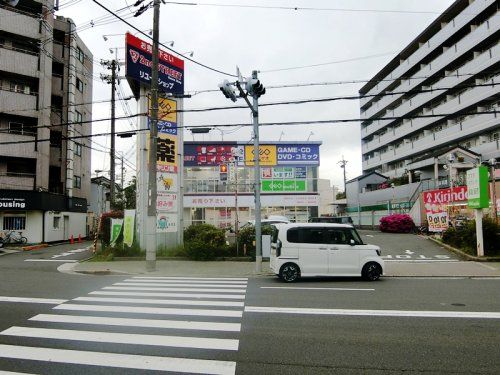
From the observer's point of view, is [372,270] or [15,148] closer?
[372,270]

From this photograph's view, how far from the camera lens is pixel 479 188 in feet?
53.7

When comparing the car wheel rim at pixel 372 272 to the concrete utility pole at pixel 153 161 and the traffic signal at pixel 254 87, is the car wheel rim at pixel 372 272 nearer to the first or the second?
→ the traffic signal at pixel 254 87

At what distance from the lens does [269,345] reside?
18.7 ft

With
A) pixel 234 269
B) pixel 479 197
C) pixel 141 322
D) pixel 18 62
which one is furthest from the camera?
pixel 18 62

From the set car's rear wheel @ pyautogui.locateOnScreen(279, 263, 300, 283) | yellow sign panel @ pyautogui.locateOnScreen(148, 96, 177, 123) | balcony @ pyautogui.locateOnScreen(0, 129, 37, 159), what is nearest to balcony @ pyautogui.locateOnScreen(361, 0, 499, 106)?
yellow sign panel @ pyautogui.locateOnScreen(148, 96, 177, 123)

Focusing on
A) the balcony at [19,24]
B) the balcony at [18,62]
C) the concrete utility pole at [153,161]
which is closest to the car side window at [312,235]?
the concrete utility pole at [153,161]

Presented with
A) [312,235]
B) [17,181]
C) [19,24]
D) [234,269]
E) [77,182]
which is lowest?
[234,269]

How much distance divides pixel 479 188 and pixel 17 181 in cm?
2904

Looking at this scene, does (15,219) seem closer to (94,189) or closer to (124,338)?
(94,189)

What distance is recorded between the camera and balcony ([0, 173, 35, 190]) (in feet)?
90.9

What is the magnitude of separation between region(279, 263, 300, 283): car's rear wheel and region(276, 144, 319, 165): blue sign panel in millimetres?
19464

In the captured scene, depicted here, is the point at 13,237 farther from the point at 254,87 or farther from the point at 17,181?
the point at 254,87

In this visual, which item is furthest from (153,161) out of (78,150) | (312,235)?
(78,150)

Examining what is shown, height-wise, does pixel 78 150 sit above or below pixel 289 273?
above
